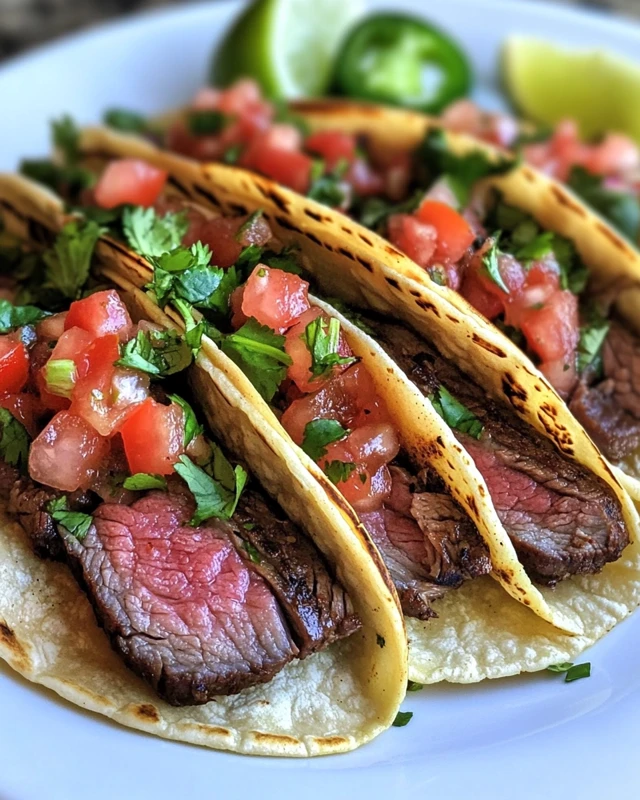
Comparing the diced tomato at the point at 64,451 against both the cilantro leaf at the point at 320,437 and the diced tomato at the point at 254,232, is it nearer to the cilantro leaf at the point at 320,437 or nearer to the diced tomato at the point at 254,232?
the cilantro leaf at the point at 320,437

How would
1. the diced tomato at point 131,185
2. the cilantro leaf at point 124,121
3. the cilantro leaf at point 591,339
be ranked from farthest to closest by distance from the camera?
the cilantro leaf at point 124,121 < the diced tomato at point 131,185 < the cilantro leaf at point 591,339

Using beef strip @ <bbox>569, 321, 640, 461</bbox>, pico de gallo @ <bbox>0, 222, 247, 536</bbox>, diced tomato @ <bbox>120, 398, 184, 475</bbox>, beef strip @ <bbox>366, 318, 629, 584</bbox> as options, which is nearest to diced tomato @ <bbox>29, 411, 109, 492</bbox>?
pico de gallo @ <bbox>0, 222, 247, 536</bbox>

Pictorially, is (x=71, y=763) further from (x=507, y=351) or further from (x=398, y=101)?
(x=398, y=101)

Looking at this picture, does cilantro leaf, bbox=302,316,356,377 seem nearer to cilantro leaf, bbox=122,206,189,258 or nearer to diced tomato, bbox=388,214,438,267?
diced tomato, bbox=388,214,438,267

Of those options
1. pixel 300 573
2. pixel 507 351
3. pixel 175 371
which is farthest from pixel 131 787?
pixel 507 351

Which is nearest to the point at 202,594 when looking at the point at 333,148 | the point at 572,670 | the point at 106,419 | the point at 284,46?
the point at 106,419

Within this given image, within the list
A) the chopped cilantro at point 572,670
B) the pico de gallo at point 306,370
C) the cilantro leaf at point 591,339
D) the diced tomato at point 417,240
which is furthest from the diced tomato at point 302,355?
the chopped cilantro at point 572,670

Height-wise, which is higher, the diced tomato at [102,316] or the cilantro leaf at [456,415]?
the diced tomato at [102,316]

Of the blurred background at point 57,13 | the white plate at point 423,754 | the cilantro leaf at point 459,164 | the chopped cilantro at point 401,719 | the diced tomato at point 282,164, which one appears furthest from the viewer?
the blurred background at point 57,13
